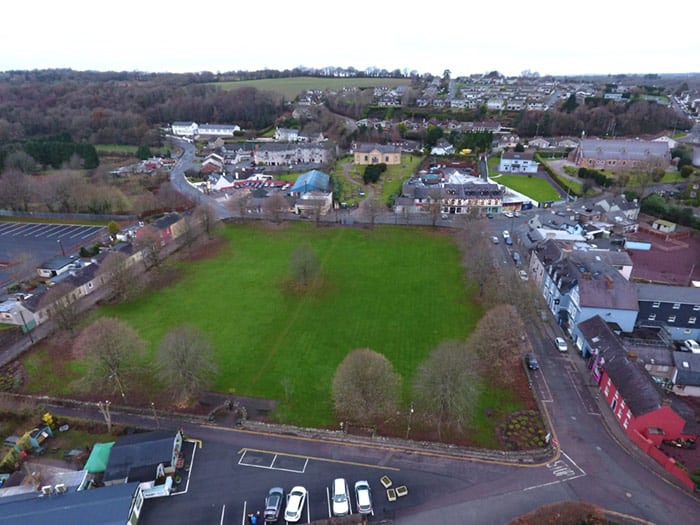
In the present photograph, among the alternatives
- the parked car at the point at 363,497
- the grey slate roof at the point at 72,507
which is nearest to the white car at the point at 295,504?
the parked car at the point at 363,497

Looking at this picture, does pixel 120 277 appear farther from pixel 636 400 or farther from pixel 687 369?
pixel 687 369

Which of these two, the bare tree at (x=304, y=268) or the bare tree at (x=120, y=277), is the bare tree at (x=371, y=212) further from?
the bare tree at (x=120, y=277)

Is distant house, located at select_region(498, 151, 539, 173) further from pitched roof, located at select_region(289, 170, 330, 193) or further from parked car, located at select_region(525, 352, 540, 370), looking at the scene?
parked car, located at select_region(525, 352, 540, 370)


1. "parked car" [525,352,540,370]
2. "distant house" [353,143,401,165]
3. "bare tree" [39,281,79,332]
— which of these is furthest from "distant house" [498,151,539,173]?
"bare tree" [39,281,79,332]

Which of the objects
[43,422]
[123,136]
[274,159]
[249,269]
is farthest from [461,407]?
[123,136]

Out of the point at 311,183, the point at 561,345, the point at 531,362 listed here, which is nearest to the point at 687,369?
the point at 561,345

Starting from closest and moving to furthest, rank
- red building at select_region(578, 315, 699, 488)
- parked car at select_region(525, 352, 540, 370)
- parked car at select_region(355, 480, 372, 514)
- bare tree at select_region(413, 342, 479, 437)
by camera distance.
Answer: parked car at select_region(355, 480, 372, 514), red building at select_region(578, 315, 699, 488), bare tree at select_region(413, 342, 479, 437), parked car at select_region(525, 352, 540, 370)
